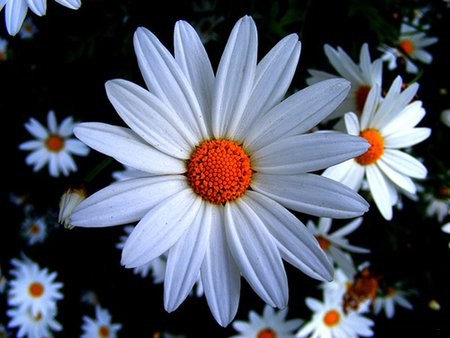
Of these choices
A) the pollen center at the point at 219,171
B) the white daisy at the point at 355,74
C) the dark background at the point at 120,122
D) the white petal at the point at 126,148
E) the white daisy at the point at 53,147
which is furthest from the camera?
the white daisy at the point at 53,147

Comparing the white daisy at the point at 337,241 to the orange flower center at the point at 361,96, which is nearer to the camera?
the orange flower center at the point at 361,96

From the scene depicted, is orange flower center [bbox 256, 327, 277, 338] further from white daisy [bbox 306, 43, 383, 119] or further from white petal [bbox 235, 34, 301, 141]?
white petal [bbox 235, 34, 301, 141]

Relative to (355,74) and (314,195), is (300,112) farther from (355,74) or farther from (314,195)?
(355,74)

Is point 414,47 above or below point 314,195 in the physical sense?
above

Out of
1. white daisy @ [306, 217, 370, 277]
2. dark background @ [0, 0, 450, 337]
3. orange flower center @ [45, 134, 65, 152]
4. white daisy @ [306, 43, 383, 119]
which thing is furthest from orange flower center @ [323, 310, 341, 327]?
orange flower center @ [45, 134, 65, 152]

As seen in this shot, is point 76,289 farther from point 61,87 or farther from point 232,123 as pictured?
point 232,123

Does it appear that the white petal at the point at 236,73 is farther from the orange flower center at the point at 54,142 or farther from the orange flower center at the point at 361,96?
the orange flower center at the point at 54,142

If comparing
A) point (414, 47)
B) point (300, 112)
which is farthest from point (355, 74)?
point (414, 47)

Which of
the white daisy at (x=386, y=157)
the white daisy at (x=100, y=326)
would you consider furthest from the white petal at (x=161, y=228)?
the white daisy at (x=100, y=326)

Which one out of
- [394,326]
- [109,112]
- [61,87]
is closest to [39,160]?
[61,87]
